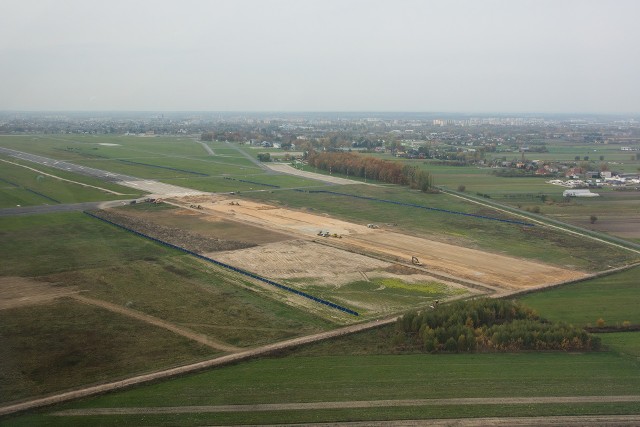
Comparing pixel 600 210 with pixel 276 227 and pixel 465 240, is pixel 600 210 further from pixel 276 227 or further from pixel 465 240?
pixel 276 227

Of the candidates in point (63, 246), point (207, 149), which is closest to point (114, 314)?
point (63, 246)

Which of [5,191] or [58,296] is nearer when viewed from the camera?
[58,296]

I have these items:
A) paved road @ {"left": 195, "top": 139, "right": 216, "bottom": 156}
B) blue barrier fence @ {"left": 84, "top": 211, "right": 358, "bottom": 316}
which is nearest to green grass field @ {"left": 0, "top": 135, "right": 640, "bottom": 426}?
blue barrier fence @ {"left": 84, "top": 211, "right": 358, "bottom": 316}

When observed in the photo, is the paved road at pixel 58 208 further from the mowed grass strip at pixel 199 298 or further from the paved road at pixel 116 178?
the mowed grass strip at pixel 199 298

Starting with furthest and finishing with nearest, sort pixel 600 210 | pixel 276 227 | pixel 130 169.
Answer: pixel 130 169 → pixel 600 210 → pixel 276 227

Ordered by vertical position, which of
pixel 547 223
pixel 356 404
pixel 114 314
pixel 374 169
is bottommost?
pixel 356 404

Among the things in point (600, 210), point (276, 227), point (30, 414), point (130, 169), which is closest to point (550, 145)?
Result: point (600, 210)

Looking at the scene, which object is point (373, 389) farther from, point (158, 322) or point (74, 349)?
point (74, 349)

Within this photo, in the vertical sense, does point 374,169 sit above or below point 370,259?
above

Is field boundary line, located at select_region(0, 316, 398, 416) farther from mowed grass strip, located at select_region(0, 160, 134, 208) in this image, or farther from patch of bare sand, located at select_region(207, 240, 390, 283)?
mowed grass strip, located at select_region(0, 160, 134, 208)
